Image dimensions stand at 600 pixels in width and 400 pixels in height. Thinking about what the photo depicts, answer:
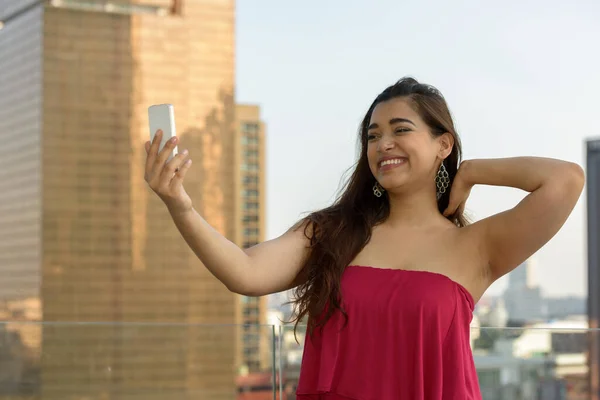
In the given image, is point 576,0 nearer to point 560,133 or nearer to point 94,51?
point 560,133

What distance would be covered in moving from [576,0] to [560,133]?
2312 millimetres

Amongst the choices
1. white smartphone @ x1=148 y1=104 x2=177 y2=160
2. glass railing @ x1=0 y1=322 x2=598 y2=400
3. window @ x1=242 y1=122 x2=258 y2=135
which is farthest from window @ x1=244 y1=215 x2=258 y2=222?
white smartphone @ x1=148 y1=104 x2=177 y2=160

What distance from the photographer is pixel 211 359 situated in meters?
2.66

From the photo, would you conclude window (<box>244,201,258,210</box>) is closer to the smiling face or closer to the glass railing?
the glass railing

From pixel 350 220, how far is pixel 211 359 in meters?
1.05

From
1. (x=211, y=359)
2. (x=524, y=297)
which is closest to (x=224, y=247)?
(x=211, y=359)

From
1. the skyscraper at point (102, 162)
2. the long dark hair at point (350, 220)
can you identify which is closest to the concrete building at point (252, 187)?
the skyscraper at point (102, 162)

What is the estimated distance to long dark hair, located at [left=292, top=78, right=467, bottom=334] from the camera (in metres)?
1.65

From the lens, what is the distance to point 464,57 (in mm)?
15516

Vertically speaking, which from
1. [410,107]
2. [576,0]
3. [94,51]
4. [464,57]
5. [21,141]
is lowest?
[410,107]

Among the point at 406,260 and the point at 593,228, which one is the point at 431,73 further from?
the point at 406,260

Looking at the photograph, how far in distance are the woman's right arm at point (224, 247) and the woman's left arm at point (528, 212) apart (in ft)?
1.09

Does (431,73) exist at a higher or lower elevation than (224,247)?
higher

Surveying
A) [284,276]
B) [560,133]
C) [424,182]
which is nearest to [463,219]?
[424,182]
